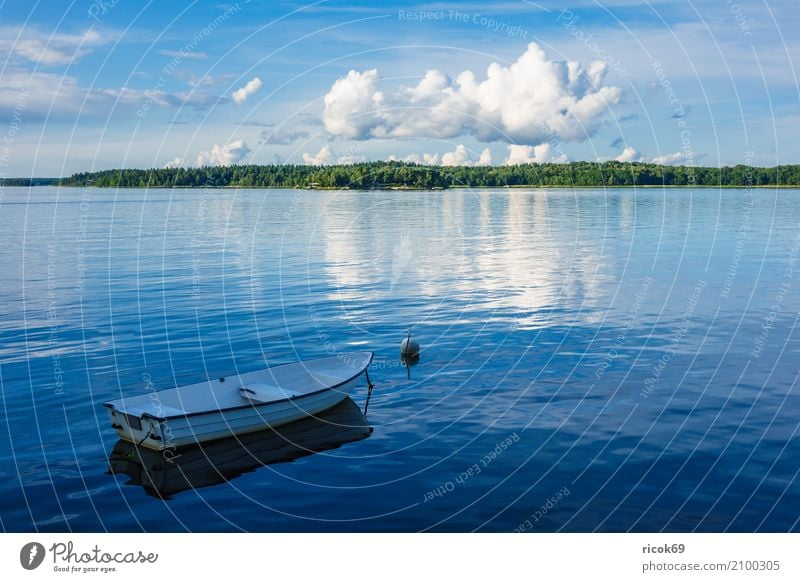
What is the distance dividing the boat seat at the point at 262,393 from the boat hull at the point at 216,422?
339mm

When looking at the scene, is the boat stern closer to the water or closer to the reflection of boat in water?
the reflection of boat in water

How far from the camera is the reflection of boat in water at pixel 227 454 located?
99.2 ft

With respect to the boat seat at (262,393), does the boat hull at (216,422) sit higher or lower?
lower

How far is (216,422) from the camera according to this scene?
3372 cm

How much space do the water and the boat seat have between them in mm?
4171

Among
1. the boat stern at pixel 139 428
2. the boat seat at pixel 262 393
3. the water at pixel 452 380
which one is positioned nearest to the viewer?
the water at pixel 452 380

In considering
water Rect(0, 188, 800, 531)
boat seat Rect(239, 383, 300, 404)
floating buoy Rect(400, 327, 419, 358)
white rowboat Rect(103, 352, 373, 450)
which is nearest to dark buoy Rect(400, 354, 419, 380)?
floating buoy Rect(400, 327, 419, 358)

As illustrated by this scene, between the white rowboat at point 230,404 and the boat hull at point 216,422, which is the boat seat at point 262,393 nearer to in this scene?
the white rowboat at point 230,404

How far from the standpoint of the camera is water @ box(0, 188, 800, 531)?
88.6 feet

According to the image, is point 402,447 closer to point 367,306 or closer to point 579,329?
point 579,329

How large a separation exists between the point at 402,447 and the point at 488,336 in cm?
2014

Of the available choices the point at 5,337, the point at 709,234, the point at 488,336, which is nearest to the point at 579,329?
the point at 488,336
